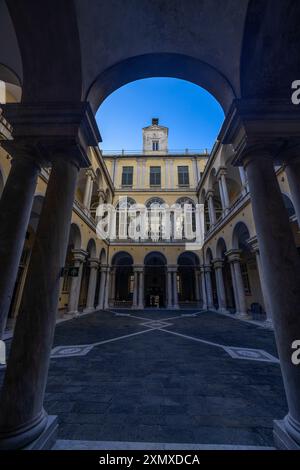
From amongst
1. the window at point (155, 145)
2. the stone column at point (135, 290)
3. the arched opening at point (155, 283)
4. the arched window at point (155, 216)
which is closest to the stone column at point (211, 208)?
the arched window at point (155, 216)

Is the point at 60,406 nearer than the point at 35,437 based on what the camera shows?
No

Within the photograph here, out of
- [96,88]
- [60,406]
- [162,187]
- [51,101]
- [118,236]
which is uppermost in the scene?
[162,187]

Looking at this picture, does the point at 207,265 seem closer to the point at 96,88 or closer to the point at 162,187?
the point at 162,187

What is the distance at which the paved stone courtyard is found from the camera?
2.28 meters

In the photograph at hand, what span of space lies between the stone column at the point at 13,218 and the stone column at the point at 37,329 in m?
0.45

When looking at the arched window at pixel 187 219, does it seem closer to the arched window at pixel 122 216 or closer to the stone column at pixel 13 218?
the arched window at pixel 122 216

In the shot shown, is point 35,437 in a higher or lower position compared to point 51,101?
lower

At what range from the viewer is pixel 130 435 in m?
2.19

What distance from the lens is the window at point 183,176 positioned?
23.1 meters

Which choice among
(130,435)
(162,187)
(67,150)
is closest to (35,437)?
(130,435)

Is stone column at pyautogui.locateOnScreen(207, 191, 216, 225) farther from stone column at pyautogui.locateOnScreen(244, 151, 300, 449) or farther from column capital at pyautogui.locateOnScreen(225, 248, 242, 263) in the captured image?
stone column at pyautogui.locateOnScreen(244, 151, 300, 449)

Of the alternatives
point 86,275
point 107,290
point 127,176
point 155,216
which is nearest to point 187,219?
point 155,216

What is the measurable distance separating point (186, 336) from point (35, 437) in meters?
6.40

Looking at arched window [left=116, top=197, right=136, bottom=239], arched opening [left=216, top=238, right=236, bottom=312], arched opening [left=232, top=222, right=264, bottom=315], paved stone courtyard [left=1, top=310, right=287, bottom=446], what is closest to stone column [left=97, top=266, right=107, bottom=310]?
arched window [left=116, top=197, right=136, bottom=239]
